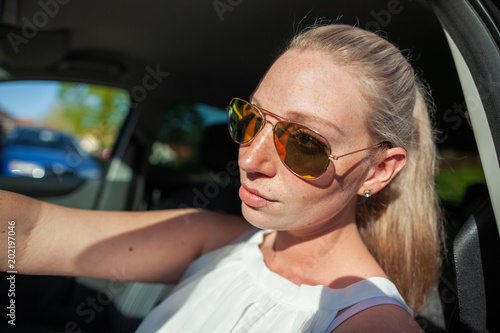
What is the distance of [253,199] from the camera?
126 centimetres

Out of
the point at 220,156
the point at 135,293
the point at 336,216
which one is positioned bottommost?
the point at 135,293

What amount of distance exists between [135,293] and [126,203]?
82cm

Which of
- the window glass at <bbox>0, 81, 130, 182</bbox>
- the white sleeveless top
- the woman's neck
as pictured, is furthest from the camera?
the window glass at <bbox>0, 81, 130, 182</bbox>

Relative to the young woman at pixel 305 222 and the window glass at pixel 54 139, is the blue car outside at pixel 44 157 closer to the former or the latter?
the window glass at pixel 54 139

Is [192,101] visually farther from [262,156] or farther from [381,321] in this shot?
[381,321]

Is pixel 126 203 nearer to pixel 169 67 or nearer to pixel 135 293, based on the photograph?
pixel 135 293

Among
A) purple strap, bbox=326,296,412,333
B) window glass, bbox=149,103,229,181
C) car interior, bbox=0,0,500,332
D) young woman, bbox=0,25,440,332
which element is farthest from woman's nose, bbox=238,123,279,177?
window glass, bbox=149,103,229,181

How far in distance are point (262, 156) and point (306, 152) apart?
0.14 m

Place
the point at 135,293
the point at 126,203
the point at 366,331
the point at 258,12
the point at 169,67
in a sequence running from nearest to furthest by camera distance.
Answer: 1. the point at 366,331
2. the point at 258,12
3. the point at 135,293
4. the point at 169,67
5. the point at 126,203

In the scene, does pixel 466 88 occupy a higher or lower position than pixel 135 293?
higher

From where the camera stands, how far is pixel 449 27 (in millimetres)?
1234

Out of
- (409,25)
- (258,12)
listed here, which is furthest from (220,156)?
(409,25)

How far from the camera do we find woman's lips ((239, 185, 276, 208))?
1.24 meters

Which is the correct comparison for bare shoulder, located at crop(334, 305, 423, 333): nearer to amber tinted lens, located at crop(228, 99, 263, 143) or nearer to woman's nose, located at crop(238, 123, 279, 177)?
woman's nose, located at crop(238, 123, 279, 177)
